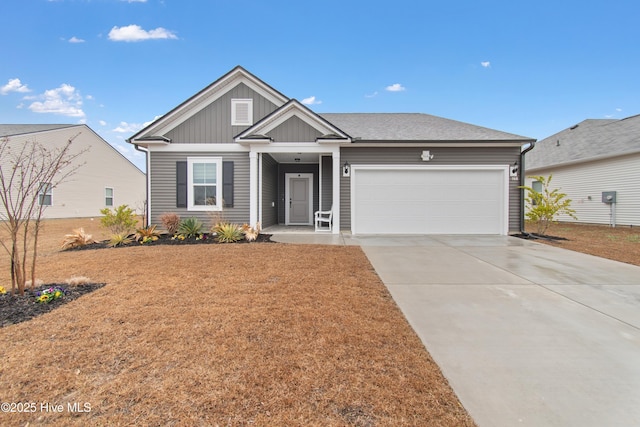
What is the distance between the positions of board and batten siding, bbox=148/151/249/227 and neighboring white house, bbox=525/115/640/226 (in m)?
16.3

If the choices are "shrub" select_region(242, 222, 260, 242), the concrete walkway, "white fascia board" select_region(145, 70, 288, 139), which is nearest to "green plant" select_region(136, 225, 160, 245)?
"shrub" select_region(242, 222, 260, 242)

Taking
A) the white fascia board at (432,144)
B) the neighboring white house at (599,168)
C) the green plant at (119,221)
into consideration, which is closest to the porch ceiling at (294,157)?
the white fascia board at (432,144)

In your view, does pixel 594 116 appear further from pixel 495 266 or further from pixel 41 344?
pixel 41 344

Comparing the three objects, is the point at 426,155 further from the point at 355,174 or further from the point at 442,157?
the point at 355,174

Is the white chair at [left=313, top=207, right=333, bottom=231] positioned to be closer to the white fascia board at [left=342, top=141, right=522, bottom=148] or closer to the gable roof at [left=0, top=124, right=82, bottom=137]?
the white fascia board at [left=342, top=141, right=522, bottom=148]

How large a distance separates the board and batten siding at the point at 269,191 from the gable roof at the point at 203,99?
97.0 inches

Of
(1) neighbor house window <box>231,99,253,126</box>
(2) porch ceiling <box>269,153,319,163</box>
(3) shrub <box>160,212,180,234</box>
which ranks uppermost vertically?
(1) neighbor house window <box>231,99,253,126</box>

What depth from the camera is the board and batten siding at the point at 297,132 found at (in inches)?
395

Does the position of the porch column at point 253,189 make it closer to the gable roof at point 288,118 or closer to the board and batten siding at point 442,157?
the gable roof at point 288,118

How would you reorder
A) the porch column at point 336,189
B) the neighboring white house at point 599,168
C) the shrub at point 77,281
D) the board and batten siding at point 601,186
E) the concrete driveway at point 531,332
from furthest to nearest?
the neighboring white house at point 599,168 < the board and batten siding at point 601,186 < the porch column at point 336,189 < the shrub at point 77,281 < the concrete driveway at point 531,332

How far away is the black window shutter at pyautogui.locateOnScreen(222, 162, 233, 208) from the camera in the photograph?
34.3 feet

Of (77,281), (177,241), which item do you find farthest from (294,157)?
(77,281)

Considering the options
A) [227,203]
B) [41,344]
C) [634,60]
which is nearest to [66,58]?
[227,203]

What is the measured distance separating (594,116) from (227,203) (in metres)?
24.3
